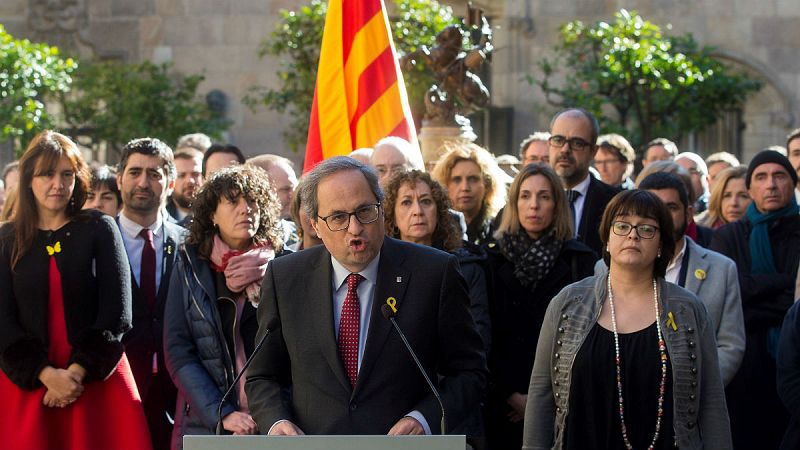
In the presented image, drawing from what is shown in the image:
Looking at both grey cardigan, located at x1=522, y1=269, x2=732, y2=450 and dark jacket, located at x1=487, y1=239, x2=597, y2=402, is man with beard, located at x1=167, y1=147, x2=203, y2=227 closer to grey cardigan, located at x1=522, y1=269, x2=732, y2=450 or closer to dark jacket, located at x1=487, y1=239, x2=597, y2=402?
dark jacket, located at x1=487, y1=239, x2=597, y2=402

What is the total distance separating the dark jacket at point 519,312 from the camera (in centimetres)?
740

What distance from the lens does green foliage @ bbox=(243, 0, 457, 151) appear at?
1648 centimetres

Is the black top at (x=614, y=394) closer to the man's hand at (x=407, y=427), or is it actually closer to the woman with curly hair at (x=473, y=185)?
the man's hand at (x=407, y=427)

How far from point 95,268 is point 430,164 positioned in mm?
5223

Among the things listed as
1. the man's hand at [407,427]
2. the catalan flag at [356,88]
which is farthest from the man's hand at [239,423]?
the catalan flag at [356,88]

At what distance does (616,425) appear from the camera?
5660 millimetres

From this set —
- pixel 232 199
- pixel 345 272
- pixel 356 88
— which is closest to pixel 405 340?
pixel 345 272

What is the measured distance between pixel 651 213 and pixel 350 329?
1.41 meters

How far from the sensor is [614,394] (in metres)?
5.67

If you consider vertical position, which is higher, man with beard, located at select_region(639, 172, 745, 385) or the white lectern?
man with beard, located at select_region(639, 172, 745, 385)

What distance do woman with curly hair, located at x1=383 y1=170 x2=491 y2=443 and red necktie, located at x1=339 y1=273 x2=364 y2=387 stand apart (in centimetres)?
194

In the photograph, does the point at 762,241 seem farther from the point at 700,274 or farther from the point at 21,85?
the point at 21,85

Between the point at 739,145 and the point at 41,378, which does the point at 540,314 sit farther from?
the point at 739,145

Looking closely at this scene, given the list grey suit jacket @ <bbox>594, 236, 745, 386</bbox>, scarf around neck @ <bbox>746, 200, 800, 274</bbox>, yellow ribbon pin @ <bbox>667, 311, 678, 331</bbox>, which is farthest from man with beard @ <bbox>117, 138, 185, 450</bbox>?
scarf around neck @ <bbox>746, 200, 800, 274</bbox>
